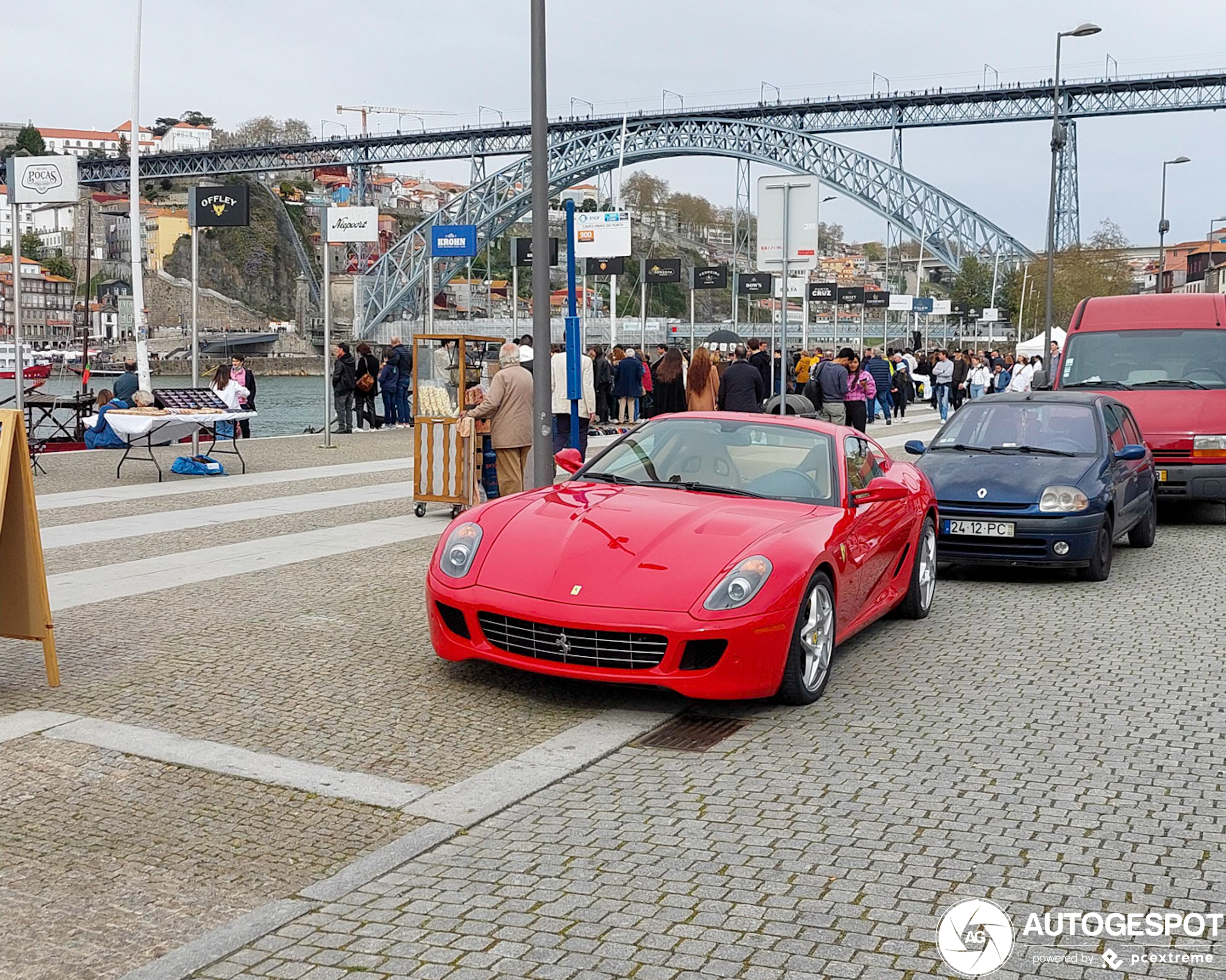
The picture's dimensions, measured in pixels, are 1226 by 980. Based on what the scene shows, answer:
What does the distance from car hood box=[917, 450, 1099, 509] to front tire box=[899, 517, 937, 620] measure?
1482 mm

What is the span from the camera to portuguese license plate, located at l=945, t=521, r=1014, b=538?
10.5 metres

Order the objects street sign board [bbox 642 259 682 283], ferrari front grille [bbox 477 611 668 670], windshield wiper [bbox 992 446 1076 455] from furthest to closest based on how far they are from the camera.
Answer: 1. street sign board [bbox 642 259 682 283]
2. windshield wiper [bbox 992 446 1076 455]
3. ferrari front grille [bbox 477 611 668 670]

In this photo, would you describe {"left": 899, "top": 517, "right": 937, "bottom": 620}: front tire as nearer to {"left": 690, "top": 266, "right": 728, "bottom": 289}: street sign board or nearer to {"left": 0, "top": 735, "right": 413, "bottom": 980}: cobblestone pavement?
{"left": 0, "top": 735, "right": 413, "bottom": 980}: cobblestone pavement

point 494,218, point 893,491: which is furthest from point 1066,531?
point 494,218

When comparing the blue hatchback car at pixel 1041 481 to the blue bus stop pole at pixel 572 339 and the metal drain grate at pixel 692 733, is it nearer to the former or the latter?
the blue bus stop pole at pixel 572 339

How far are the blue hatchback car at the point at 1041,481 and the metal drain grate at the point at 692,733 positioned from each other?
4.43 m

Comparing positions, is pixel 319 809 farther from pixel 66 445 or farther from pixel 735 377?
pixel 66 445

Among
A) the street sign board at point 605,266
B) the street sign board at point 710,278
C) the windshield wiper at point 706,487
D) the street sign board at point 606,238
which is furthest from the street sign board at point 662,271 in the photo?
the windshield wiper at point 706,487

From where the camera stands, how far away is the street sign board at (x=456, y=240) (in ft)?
81.3

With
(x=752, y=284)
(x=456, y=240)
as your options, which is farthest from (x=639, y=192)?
(x=456, y=240)

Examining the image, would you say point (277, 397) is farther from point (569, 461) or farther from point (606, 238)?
point (569, 461)

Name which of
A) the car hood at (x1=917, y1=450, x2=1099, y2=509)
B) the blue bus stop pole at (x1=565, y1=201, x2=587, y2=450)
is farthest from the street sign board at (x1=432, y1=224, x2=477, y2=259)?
the car hood at (x1=917, y1=450, x2=1099, y2=509)

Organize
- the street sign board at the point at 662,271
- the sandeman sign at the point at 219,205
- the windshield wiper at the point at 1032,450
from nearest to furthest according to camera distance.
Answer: the windshield wiper at the point at 1032,450, the sandeman sign at the point at 219,205, the street sign board at the point at 662,271

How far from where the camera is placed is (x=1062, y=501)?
1052cm
